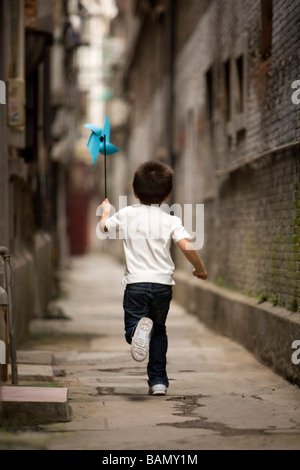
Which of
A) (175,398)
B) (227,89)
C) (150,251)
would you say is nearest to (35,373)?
(175,398)

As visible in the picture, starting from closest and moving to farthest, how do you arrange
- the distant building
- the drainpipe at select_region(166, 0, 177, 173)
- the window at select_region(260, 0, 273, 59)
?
the distant building → the window at select_region(260, 0, 273, 59) → the drainpipe at select_region(166, 0, 177, 173)

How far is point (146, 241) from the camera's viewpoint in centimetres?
680

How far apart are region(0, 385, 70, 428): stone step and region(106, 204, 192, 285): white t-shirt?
1.19 metres

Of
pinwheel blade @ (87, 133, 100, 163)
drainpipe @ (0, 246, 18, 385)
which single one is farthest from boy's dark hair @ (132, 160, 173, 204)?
drainpipe @ (0, 246, 18, 385)

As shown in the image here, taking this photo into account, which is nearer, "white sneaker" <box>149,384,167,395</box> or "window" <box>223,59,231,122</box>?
"white sneaker" <box>149,384,167,395</box>

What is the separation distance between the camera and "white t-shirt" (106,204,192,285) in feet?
22.2

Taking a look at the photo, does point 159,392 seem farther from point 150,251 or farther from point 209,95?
point 209,95

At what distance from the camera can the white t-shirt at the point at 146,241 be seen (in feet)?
22.2

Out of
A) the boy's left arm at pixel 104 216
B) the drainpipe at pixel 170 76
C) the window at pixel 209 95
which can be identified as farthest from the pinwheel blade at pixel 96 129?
the drainpipe at pixel 170 76

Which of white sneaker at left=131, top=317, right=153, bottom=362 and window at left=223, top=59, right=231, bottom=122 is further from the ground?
window at left=223, top=59, right=231, bottom=122

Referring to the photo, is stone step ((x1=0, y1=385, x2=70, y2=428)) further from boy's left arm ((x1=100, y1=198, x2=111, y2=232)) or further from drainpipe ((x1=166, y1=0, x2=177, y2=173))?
drainpipe ((x1=166, y1=0, x2=177, y2=173))

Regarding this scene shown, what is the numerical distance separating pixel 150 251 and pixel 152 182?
539 mm

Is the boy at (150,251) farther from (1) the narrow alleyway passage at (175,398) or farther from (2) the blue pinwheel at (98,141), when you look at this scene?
(1) the narrow alleyway passage at (175,398)

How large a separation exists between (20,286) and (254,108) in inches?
138
